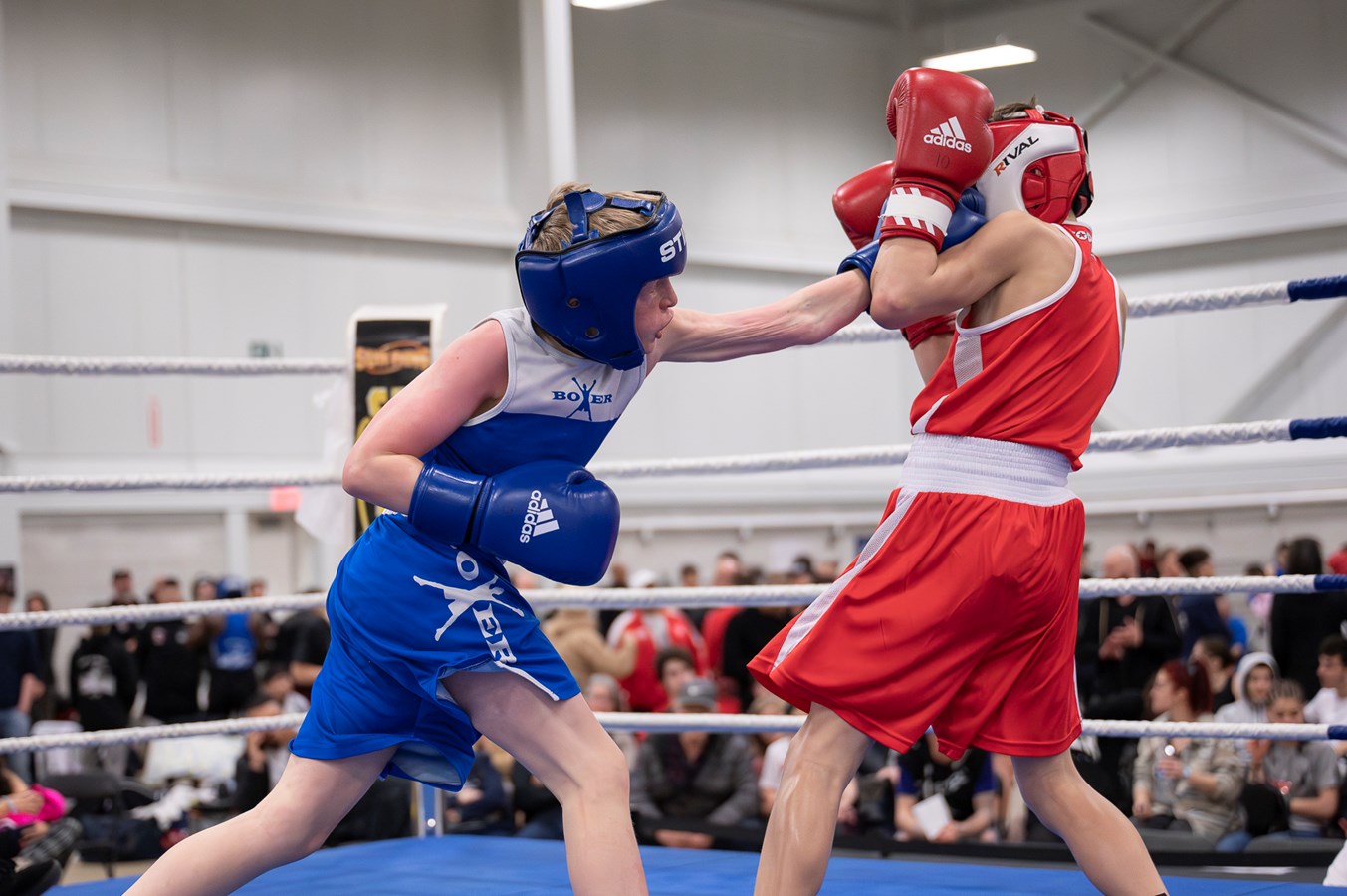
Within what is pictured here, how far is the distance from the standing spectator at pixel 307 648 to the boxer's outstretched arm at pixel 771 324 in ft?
16.4

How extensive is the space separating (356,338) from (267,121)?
8774mm

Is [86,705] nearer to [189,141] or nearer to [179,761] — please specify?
[179,761]

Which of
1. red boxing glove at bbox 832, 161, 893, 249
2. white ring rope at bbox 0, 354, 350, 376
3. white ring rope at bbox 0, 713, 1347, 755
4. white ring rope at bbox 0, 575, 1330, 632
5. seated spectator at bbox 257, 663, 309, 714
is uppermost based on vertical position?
red boxing glove at bbox 832, 161, 893, 249

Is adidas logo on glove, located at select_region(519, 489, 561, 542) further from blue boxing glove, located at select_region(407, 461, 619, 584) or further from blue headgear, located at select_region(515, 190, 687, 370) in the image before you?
blue headgear, located at select_region(515, 190, 687, 370)

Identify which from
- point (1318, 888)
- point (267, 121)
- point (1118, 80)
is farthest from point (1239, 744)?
point (1118, 80)

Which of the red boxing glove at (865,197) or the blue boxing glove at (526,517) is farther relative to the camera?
the red boxing glove at (865,197)

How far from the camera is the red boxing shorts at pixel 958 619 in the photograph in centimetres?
225

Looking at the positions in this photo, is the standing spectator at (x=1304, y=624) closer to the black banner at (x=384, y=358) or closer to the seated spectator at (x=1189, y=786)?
the seated spectator at (x=1189, y=786)

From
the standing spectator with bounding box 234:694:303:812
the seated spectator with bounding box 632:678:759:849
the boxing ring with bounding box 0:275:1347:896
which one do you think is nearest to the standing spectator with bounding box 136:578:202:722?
the standing spectator with bounding box 234:694:303:812

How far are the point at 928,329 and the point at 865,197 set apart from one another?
27 cm

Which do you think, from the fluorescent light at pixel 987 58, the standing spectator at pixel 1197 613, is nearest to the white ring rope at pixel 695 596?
the standing spectator at pixel 1197 613

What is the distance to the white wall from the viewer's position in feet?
36.4

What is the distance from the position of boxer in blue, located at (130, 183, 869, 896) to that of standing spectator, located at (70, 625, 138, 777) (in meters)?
6.68

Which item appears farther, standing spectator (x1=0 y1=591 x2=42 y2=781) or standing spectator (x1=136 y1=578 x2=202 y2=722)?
standing spectator (x1=136 y1=578 x2=202 y2=722)
